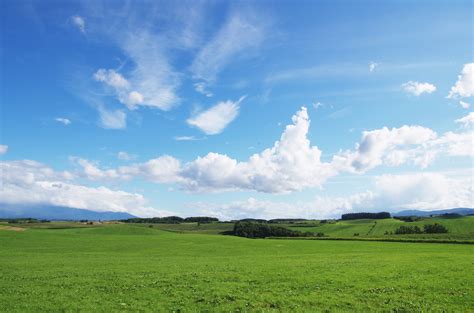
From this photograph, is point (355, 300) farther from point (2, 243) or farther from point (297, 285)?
point (2, 243)

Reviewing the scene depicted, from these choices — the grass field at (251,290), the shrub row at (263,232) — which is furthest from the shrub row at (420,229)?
the grass field at (251,290)

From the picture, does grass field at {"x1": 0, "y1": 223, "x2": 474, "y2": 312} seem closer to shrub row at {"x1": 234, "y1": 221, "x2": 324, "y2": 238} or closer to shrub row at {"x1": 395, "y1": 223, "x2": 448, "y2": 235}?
shrub row at {"x1": 234, "y1": 221, "x2": 324, "y2": 238}

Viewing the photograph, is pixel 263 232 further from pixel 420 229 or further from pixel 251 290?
pixel 251 290

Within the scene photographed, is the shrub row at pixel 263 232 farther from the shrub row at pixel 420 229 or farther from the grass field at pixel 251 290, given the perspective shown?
the grass field at pixel 251 290

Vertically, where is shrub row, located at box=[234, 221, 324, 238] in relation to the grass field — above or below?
below

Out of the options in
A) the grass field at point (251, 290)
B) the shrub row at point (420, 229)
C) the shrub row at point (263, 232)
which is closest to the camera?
the grass field at point (251, 290)

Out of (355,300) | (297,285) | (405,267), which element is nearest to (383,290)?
(355,300)

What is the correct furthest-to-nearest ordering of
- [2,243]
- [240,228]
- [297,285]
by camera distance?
1. [240,228]
2. [2,243]
3. [297,285]

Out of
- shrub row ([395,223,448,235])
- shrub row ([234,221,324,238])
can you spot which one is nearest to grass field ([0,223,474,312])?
shrub row ([234,221,324,238])

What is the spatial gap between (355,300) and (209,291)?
878 cm

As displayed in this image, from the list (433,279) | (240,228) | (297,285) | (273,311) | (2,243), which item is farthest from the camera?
(240,228)

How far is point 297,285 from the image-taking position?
78.6ft

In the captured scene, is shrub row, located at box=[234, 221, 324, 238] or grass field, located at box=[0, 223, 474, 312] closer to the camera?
grass field, located at box=[0, 223, 474, 312]

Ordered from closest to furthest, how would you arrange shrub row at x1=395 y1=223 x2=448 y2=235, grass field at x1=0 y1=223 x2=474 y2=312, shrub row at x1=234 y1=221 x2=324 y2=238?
1. grass field at x1=0 y1=223 x2=474 y2=312
2. shrub row at x1=395 y1=223 x2=448 y2=235
3. shrub row at x1=234 y1=221 x2=324 y2=238
